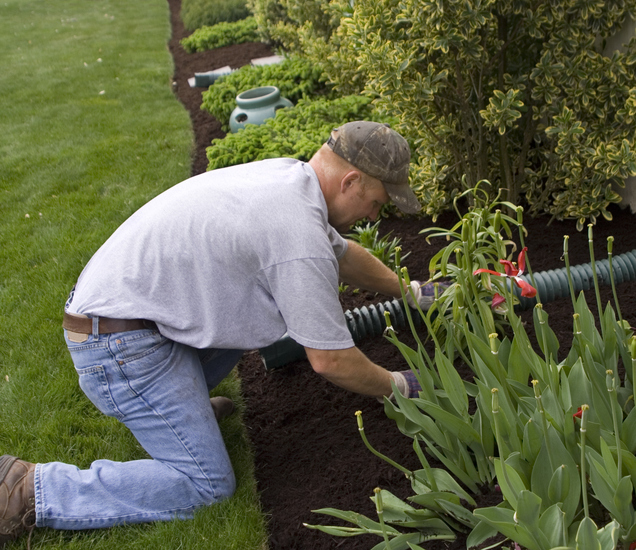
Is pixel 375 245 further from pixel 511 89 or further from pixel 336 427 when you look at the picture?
pixel 336 427

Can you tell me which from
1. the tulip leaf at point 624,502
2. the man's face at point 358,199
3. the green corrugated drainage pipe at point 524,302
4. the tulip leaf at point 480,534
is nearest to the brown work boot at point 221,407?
the green corrugated drainage pipe at point 524,302

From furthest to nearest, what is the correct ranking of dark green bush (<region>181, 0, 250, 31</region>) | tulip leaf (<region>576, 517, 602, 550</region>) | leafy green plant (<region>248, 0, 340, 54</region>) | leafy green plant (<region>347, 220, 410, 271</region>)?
dark green bush (<region>181, 0, 250, 31</region>), leafy green plant (<region>248, 0, 340, 54</region>), leafy green plant (<region>347, 220, 410, 271</region>), tulip leaf (<region>576, 517, 602, 550</region>)

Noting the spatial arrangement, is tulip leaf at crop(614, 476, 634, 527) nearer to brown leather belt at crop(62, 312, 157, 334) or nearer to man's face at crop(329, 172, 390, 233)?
man's face at crop(329, 172, 390, 233)

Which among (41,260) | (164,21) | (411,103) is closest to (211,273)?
(411,103)

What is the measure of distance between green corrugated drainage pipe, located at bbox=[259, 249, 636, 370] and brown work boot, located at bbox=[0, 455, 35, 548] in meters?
1.11

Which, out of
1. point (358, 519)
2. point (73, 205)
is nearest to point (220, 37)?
point (73, 205)

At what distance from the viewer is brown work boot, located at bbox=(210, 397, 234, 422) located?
8.75ft

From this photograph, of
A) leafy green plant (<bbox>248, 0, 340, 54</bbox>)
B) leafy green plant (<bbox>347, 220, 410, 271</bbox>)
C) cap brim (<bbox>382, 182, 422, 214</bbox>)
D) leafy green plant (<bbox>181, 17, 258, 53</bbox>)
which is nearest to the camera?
cap brim (<bbox>382, 182, 422, 214</bbox>)

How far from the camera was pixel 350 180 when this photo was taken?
6.88ft

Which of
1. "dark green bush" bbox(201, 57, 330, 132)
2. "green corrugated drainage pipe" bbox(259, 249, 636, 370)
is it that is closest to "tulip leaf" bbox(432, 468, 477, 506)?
"green corrugated drainage pipe" bbox(259, 249, 636, 370)

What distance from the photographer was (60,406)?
9.22ft

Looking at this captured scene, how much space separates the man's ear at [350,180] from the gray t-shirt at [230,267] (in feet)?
0.29

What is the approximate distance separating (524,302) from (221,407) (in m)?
1.44

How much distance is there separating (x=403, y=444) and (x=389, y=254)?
4.06 ft
